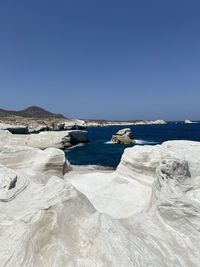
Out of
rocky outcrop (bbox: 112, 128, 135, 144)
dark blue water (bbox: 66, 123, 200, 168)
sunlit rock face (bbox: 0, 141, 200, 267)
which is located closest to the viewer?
sunlit rock face (bbox: 0, 141, 200, 267)

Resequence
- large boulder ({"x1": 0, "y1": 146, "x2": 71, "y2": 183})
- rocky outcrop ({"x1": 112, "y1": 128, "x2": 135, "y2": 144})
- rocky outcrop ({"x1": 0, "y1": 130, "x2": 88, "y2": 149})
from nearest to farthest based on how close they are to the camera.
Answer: large boulder ({"x1": 0, "y1": 146, "x2": 71, "y2": 183}), rocky outcrop ({"x1": 0, "y1": 130, "x2": 88, "y2": 149}), rocky outcrop ({"x1": 112, "y1": 128, "x2": 135, "y2": 144})

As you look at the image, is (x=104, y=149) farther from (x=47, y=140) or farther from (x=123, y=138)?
(x=123, y=138)

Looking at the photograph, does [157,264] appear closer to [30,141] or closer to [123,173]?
[123,173]

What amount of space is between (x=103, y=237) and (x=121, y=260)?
63 cm

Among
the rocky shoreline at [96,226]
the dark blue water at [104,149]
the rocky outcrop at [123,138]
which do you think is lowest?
the dark blue water at [104,149]

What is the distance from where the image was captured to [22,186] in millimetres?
7480

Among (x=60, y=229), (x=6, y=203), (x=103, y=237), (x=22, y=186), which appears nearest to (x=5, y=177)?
(x=22, y=186)

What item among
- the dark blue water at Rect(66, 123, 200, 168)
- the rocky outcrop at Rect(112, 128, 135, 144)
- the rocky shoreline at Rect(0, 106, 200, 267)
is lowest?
the dark blue water at Rect(66, 123, 200, 168)

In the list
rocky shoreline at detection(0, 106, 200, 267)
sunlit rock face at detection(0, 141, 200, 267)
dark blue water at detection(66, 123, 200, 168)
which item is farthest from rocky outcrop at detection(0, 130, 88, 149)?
→ sunlit rock face at detection(0, 141, 200, 267)

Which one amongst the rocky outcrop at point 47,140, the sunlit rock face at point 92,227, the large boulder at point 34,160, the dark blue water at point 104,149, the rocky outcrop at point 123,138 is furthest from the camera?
the rocky outcrop at point 123,138

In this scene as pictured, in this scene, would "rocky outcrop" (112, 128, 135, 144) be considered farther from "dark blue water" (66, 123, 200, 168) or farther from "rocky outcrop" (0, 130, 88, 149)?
"rocky outcrop" (0, 130, 88, 149)

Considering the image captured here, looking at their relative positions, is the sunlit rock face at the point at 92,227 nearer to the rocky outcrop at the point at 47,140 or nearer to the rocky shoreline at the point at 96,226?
the rocky shoreline at the point at 96,226

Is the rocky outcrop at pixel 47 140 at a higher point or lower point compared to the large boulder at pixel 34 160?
lower

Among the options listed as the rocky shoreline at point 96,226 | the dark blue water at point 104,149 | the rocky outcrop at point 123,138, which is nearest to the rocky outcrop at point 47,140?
the dark blue water at point 104,149
